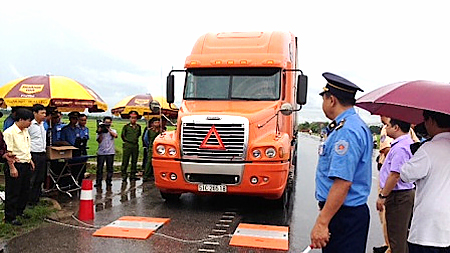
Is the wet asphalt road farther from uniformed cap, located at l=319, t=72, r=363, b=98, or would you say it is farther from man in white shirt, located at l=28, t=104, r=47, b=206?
uniformed cap, located at l=319, t=72, r=363, b=98

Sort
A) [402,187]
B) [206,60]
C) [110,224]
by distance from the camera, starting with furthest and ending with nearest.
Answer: [206,60] < [110,224] < [402,187]

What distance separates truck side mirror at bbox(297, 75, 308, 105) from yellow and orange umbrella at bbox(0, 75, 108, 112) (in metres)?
4.19

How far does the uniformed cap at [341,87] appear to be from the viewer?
3.25 m

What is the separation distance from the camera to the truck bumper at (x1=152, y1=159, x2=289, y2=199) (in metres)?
7.57

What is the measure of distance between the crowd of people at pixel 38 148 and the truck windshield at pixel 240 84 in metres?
2.99

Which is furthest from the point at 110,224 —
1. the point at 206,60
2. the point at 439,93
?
the point at 439,93

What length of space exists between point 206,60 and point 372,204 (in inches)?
191

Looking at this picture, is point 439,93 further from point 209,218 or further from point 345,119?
point 209,218

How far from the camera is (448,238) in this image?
128 inches

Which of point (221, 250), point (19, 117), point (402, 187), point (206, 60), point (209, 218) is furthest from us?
point (206, 60)

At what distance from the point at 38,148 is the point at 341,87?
594 centimetres

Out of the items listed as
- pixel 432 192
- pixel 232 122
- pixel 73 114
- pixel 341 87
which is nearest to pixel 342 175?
pixel 341 87

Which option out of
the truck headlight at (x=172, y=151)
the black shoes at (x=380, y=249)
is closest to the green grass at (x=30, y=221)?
the truck headlight at (x=172, y=151)

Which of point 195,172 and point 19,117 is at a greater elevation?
point 19,117
